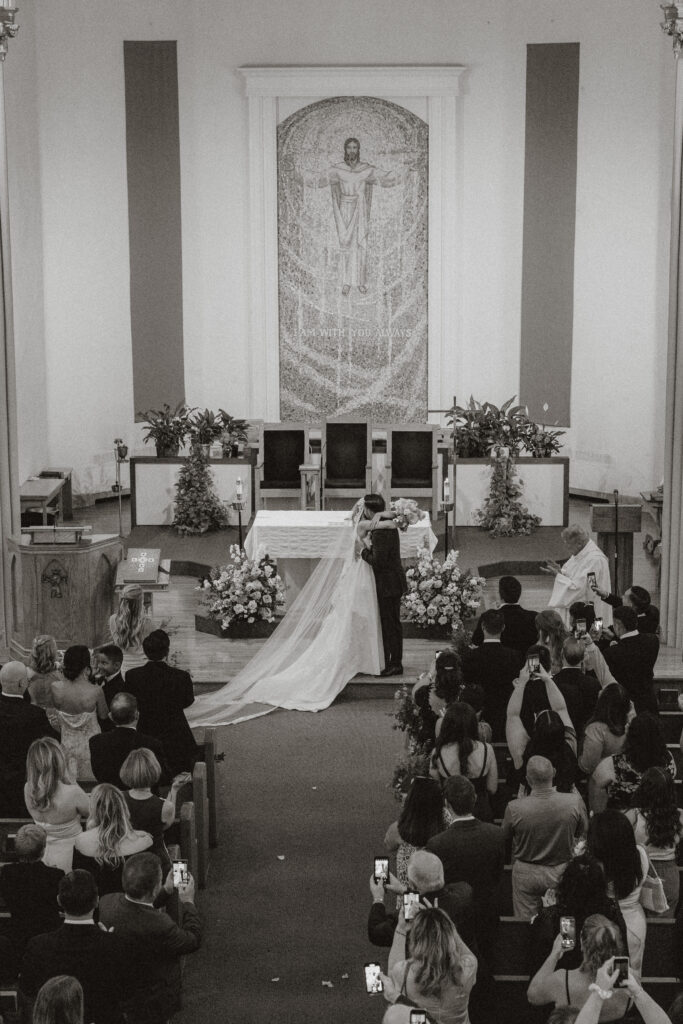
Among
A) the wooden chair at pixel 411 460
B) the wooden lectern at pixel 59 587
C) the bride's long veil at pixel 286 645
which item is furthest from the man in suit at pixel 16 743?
the wooden chair at pixel 411 460

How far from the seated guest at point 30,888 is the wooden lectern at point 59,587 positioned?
5.25m

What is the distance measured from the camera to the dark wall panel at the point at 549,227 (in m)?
16.9

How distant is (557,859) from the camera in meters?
5.70

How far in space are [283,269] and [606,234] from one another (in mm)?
4091

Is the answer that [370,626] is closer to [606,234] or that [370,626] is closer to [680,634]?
[680,634]

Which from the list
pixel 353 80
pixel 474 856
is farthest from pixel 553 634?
pixel 353 80

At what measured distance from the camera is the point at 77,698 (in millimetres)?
6965

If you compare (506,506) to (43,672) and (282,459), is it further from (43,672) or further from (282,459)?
(43,672)

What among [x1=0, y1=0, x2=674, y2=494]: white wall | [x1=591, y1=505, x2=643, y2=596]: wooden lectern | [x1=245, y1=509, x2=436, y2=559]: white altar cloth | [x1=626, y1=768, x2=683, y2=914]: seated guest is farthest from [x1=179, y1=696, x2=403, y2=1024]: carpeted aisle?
[x1=0, y1=0, x2=674, y2=494]: white wall

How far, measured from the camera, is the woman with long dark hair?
4.86 m

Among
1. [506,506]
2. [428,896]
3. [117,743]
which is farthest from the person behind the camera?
[506,506]

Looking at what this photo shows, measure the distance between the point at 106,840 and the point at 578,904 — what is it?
178 centimetres

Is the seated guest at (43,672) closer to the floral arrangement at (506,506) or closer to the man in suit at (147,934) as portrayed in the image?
the man in suit at (147,934)

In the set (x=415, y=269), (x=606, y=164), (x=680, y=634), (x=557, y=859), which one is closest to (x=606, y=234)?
(x=606, y=164)
